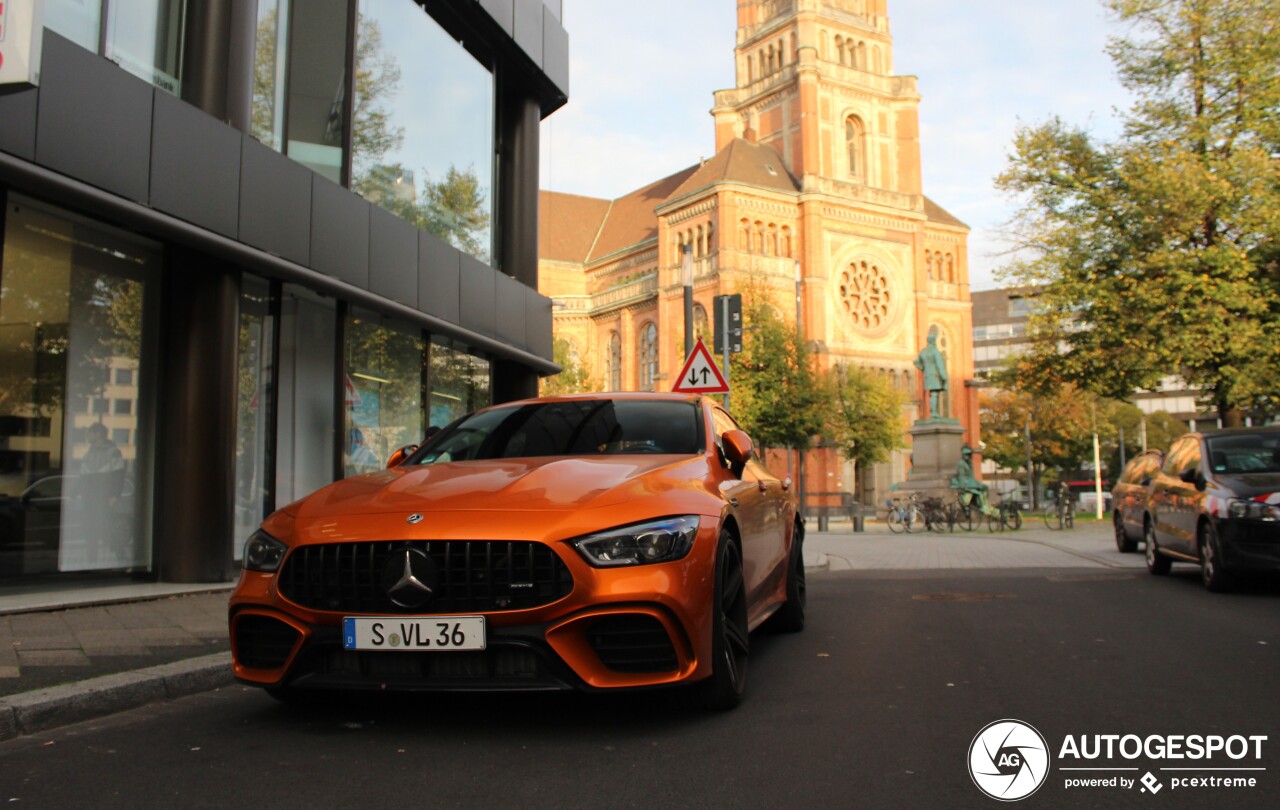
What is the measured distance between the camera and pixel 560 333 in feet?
248

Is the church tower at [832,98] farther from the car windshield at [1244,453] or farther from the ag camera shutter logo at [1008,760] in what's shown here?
the ag camera shutter logo at [1008,760]

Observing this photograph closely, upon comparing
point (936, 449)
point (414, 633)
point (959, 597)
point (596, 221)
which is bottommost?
point (959, 597)

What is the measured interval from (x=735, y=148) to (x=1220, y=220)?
147 feet

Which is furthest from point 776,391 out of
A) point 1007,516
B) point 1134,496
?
point 1134,496

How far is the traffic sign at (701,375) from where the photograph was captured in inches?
524

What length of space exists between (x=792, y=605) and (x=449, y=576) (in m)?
3.79

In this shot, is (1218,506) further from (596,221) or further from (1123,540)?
(596,221)

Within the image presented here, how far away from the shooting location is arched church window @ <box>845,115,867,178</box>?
219ft

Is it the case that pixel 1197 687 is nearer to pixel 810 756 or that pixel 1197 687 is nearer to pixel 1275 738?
pixel 1275 738

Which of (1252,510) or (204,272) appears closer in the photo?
(1252,510)

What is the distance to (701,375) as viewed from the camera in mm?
13438

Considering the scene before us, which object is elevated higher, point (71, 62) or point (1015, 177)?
point (1015, 177)

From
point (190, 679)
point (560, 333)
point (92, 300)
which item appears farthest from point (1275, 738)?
point (560, 333)

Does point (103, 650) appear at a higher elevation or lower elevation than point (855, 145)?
lower
